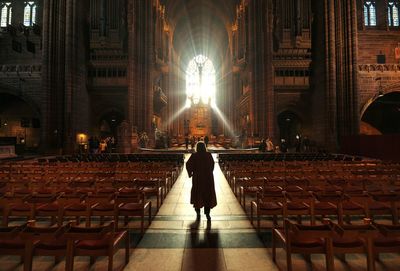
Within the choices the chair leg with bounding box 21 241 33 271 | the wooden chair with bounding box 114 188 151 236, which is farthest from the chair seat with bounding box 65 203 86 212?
the chair leg with bounding box 21 241 33 271

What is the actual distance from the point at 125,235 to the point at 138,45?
25767 millimetres

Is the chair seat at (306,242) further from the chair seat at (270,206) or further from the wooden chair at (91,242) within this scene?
the wooden chair at (91,242)

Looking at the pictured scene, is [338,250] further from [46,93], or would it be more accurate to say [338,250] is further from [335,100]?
[46,93]

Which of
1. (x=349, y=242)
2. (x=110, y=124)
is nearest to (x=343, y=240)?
(x=349, y=242)

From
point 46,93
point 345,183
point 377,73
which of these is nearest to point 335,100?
point 377,73

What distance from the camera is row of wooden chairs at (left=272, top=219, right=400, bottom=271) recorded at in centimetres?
263

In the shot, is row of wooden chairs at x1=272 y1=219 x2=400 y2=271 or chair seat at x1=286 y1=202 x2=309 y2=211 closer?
row of wooden chairs at x1=272 y1=219 x2=400 y2=271

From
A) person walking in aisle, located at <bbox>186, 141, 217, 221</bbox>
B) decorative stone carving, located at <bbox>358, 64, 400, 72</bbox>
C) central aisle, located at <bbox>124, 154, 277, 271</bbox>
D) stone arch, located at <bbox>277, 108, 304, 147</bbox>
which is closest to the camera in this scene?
central aisle, located at <bbox>124, 154, 277, 271</bbox>

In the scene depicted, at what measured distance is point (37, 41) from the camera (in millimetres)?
26062

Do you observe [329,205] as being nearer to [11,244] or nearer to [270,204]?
[270,204]

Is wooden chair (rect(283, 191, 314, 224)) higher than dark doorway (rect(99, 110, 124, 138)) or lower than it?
lower

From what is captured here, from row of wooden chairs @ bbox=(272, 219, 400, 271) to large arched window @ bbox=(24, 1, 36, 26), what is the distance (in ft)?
107

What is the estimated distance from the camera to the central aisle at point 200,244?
3.59m

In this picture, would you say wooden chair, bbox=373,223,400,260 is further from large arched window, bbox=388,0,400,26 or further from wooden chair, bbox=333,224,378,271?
large arched window, bbox=388,0,400,26
